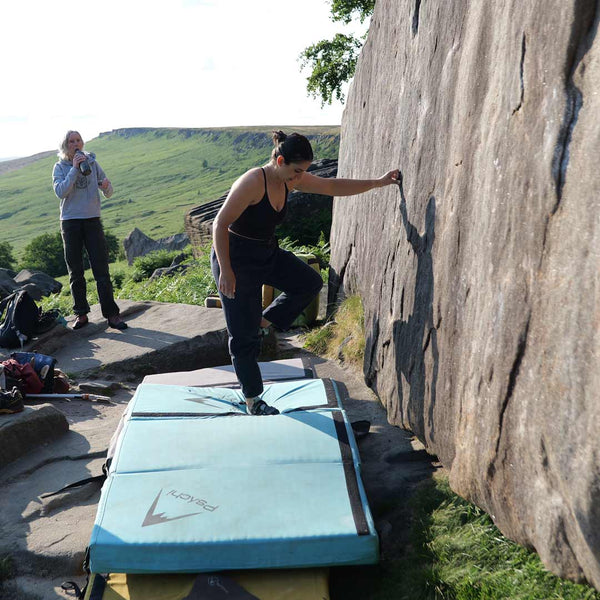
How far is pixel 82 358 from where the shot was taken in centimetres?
743

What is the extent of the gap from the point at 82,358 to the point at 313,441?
4144 millimetres

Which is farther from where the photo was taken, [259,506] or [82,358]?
[82,358]

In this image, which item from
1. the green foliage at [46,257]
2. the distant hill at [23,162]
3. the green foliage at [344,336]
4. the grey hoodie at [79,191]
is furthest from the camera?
the distant hill at [23,162]

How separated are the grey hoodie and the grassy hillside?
3294 centimetres

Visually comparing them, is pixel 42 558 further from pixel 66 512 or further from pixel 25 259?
pixel 25 259

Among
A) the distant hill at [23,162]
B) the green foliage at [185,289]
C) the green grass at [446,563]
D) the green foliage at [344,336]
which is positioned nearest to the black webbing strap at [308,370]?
the green foliage at [344,336]

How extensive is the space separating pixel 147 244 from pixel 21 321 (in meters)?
19.9

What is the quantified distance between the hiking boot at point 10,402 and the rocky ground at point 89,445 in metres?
0.08

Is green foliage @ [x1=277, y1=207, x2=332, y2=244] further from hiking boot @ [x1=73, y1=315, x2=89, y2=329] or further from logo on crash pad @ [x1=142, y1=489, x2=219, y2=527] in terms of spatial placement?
logo on crash pad @ [x1=142, y1=489, x2=219, y2=527]

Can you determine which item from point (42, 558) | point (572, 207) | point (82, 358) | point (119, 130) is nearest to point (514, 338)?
point (572, 207)

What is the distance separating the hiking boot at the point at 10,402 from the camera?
5133 mm

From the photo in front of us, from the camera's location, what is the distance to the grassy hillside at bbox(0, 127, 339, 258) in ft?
165

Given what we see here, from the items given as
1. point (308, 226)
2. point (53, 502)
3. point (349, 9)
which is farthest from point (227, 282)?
point (349, 9)

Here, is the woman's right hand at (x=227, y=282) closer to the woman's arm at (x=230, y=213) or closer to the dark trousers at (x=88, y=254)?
the woman's arm at (x=230, y=213)
